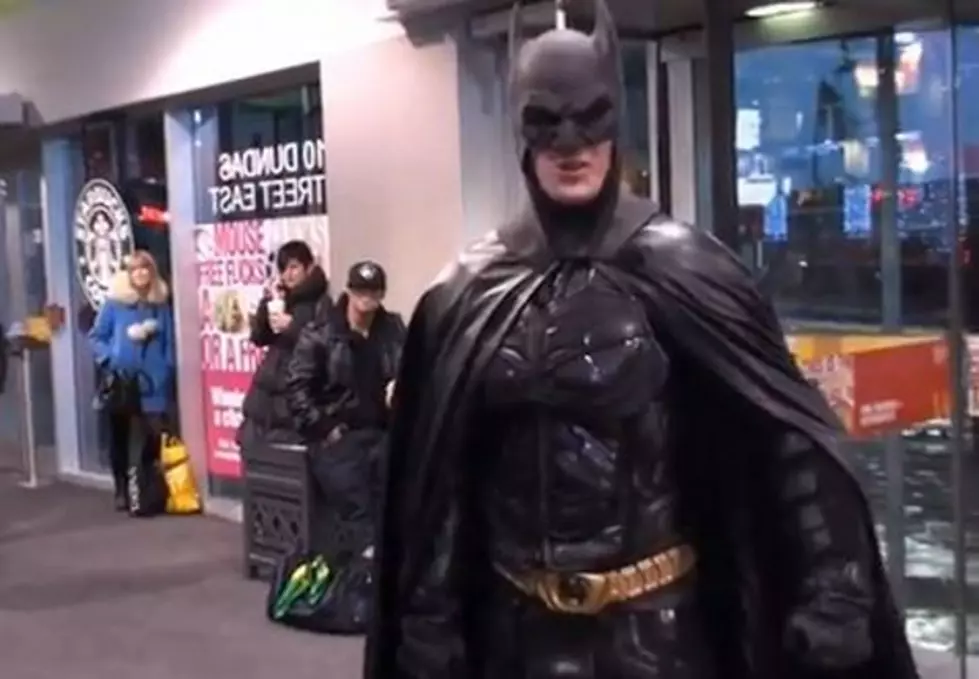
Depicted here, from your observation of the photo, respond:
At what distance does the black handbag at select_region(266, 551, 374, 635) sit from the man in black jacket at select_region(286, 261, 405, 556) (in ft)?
0.36

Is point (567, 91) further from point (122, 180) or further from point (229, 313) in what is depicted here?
point (122, 180)

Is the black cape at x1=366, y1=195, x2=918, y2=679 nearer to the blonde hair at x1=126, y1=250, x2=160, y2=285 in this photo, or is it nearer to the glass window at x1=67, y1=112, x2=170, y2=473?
the blonde hair at x1=126, y1=250, x2=160, y2=285

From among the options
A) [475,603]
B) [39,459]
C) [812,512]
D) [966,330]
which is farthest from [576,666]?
[39,459]

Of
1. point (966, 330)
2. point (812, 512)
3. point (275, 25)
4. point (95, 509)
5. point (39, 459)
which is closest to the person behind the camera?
point (812, 512)

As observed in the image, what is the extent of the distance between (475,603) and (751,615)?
0.38m

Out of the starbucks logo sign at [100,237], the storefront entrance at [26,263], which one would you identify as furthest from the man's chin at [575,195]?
the storefront entrance at [26,263]

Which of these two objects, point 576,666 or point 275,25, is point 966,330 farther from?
point 275,25

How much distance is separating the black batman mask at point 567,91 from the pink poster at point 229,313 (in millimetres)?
5550

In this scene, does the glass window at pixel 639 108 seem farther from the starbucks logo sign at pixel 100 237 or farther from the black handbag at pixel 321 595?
the starbucks logo sign at pixel 100 237

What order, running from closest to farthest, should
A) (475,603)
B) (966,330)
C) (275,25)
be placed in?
(475,603)
(966,330)
(275,25)

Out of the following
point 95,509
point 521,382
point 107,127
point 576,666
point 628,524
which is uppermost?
point 107,127

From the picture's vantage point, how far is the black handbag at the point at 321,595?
229 inches

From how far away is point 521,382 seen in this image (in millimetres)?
2174

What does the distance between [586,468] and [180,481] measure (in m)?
6.58
